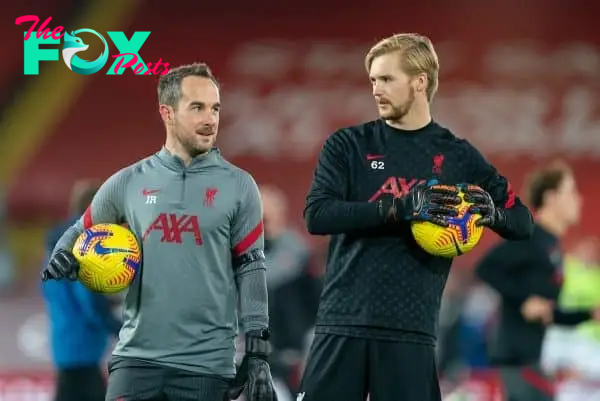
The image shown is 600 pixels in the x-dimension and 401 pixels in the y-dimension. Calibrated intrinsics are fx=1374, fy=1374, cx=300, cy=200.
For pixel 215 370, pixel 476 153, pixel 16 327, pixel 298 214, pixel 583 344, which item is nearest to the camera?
pixel 215 370

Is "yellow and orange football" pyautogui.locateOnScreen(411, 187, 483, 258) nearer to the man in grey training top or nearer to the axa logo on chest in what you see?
the man in grey training top

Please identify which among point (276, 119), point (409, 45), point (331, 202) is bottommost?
point (331, 202)

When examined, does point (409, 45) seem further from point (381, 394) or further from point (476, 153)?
point (381, 394)

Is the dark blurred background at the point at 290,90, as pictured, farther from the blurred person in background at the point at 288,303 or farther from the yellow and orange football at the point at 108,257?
the yellow and orange football at the point at 108,257

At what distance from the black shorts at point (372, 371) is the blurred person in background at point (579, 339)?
6.05 meters

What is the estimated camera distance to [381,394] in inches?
196

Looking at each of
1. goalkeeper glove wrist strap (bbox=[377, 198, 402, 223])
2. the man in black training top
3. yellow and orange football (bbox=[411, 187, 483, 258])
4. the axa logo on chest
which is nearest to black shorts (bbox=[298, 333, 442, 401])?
the man in black training top

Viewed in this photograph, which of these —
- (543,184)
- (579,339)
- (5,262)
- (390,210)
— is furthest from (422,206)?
(5,262)

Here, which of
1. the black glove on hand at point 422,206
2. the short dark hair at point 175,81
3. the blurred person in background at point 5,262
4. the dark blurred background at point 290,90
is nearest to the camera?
the black glove on hand at point 422,206

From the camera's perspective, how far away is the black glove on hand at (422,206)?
480 centimetres

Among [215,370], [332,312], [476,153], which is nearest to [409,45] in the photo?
[476,153]

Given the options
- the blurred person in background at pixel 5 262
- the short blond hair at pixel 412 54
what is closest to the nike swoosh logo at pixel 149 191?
the short blond hair at pixel 412 54

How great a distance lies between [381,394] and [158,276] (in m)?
0.91

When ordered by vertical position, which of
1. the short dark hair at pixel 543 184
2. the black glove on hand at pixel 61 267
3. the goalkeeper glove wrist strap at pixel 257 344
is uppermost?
the short dark hair at pixel 543 184
